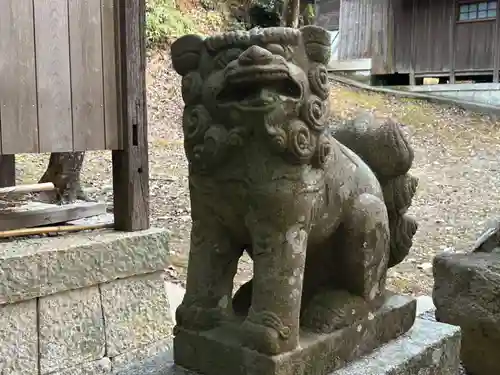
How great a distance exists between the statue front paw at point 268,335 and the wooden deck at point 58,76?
1750mm

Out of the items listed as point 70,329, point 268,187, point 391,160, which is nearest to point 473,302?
point 391,160

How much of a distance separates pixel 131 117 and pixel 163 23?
1069 centimetres

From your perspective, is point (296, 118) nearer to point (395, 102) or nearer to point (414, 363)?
point (414, 363)

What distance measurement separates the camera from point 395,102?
1269 cm

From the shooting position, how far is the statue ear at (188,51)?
5.42ft

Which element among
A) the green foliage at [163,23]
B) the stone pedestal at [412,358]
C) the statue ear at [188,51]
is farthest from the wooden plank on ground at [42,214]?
the green foliage at [163,23]

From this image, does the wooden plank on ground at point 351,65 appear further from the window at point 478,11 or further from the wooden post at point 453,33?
the window at point 478,11

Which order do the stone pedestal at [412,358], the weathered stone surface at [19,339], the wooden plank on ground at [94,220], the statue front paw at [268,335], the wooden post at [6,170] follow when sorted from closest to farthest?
the statue front paw at [268,335], the stone pedestal at [412,358], the weathered stone surface at [19,339], the wooden plank on ground at [94,220], the wooden post at [6,170]

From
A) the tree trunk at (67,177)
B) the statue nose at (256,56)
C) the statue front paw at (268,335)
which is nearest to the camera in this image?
the statue nose at (256,56)

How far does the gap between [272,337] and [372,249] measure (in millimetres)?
470

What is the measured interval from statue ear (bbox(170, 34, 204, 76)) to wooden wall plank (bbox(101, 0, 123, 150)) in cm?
157

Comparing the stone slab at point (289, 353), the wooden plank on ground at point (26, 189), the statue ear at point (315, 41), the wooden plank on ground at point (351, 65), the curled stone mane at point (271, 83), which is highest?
the wooden plank on ground at point (351, 65)

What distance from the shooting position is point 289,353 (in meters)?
1.62

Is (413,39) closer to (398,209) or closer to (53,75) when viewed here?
(53,75)
